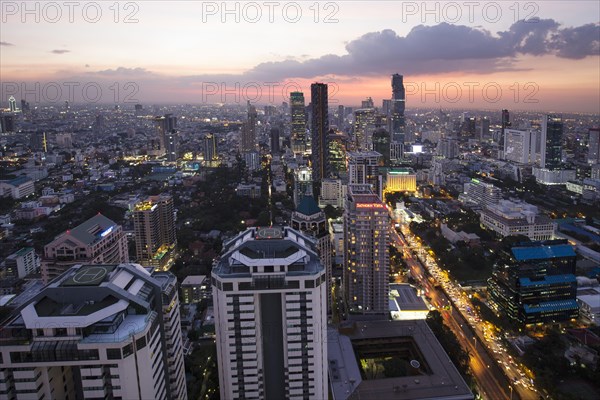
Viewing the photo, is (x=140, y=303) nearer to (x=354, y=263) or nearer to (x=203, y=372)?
(x=203, y=372)

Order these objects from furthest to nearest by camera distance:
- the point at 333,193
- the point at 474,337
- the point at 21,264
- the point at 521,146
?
1. the point at 521,146
2. the point at 333,193
3. the point at 21,264
4. the point at 474,337

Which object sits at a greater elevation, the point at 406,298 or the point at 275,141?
the point at 275,141

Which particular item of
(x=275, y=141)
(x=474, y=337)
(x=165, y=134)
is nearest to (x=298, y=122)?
(x=275, y=141)

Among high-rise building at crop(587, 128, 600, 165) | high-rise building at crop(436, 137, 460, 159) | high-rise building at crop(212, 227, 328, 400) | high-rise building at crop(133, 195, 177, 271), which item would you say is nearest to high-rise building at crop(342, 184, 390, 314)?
high-rise building at crop(212, 227, 328, 400)

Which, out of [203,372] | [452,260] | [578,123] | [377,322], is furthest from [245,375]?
[578,123]

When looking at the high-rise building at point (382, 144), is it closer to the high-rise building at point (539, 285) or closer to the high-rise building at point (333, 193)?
the high-rise building at point (333, 193)

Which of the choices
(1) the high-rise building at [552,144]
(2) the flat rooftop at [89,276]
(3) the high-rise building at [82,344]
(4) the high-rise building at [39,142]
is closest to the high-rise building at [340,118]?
(1) the high-rise building at [552,144]

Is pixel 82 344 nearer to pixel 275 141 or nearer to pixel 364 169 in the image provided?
pixel 364 169
